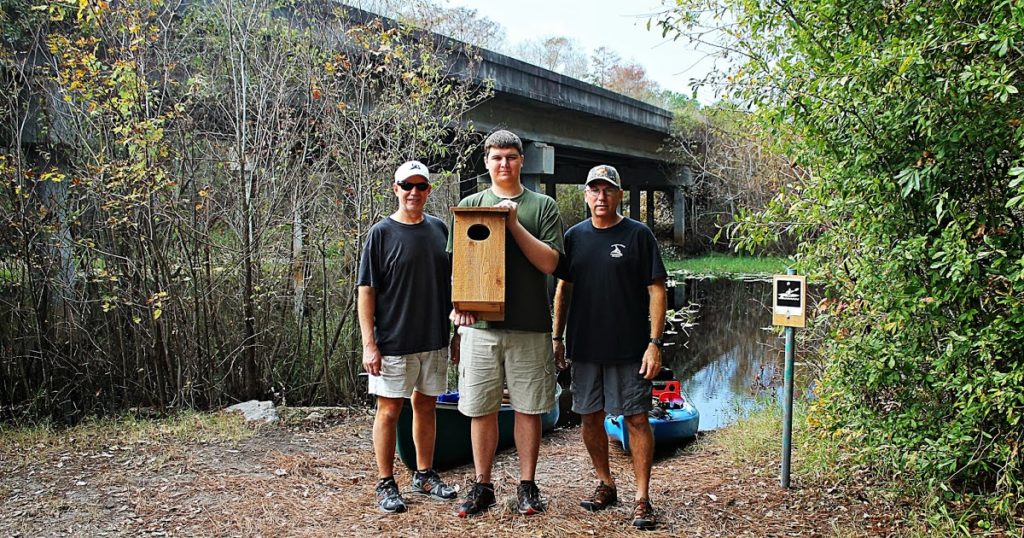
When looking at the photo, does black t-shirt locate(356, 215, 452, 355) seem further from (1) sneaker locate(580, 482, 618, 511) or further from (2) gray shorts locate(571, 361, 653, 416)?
(1) sneaker locate(580, 482, 618, 511)

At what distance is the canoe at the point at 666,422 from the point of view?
6.61m

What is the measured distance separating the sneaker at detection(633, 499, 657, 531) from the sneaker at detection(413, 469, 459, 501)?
1099 mm

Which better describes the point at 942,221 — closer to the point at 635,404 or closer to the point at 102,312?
the point at 635,404

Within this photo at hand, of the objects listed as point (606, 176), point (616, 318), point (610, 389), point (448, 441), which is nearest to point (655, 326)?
point (616, 318)

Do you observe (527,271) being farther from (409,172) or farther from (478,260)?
(409,172)

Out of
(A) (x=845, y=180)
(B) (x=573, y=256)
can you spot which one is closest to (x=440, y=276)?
(B) (x=573, y=256)

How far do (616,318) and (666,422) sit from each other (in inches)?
114

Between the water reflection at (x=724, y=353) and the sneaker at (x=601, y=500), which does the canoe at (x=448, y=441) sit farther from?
the water reflection at (x=724, y=353)

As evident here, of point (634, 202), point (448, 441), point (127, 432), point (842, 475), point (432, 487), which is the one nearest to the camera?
point (432, 487)

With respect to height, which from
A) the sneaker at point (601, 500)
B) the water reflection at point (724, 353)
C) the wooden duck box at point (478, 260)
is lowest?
the water reflection at point (724, 353)

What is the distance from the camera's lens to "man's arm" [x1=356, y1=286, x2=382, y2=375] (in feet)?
13.9

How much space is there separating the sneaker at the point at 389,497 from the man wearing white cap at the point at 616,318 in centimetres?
115

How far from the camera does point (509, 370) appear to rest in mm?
4109

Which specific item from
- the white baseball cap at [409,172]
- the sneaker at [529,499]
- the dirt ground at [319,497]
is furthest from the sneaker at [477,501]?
the white baseball cap at [409,172]
